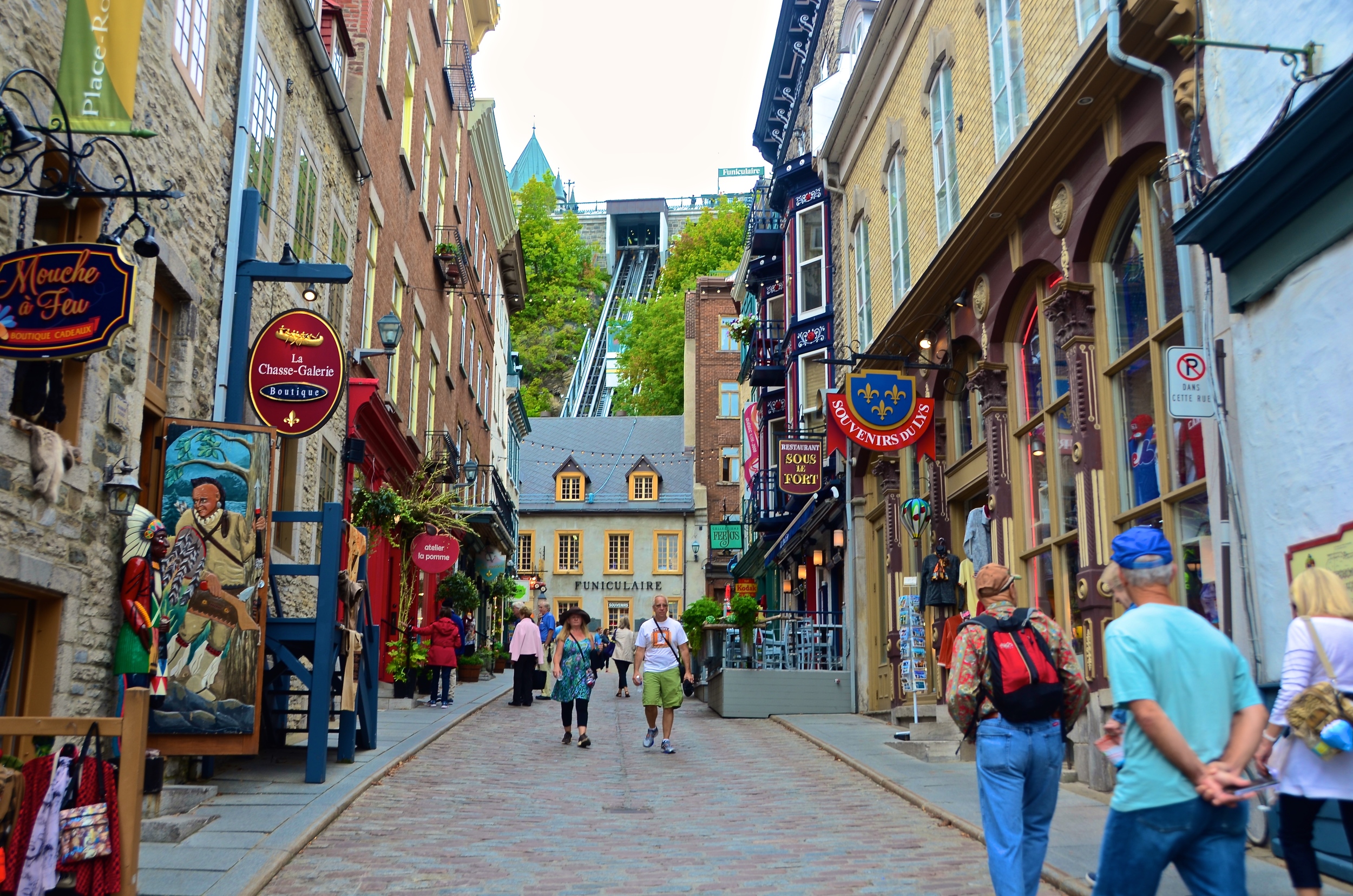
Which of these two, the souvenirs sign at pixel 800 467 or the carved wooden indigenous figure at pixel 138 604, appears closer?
the carved wooden indigenous figure at pixel 138 604

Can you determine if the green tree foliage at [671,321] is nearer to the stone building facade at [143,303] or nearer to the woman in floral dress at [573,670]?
the woman in floral dress at [573,670]

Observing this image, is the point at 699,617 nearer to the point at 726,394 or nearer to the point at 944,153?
the point at 944,153

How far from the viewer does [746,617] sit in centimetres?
2070

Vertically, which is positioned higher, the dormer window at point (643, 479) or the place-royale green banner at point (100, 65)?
the dormer window at point (643, 479)

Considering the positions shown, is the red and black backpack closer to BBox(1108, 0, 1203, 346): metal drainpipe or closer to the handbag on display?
the handbag on display

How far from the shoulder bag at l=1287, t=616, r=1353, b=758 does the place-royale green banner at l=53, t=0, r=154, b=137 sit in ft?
22.3

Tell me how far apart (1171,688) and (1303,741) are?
177cm

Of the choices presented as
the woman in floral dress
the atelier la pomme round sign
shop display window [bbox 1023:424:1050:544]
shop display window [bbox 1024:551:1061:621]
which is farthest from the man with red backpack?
the woman in floral dress

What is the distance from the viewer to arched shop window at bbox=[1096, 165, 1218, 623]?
928 centimetres

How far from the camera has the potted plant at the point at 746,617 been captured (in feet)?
67.8

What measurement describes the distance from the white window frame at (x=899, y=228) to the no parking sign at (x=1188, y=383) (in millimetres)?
9151

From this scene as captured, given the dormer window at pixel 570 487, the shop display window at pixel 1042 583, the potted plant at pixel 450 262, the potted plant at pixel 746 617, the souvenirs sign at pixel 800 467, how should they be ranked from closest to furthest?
the shop display window at pixel 1042 583
the potted plant at pixel 746 617
the souvenirs sign at pixel 800 467
the potted plant at pixel 450 262
the dormer window at pixel 570 487

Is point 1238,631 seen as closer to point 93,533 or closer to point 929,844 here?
point 929,844

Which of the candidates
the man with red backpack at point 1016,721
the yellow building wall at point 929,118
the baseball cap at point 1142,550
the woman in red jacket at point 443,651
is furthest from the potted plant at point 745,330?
the baseball cap at point 1142,550
